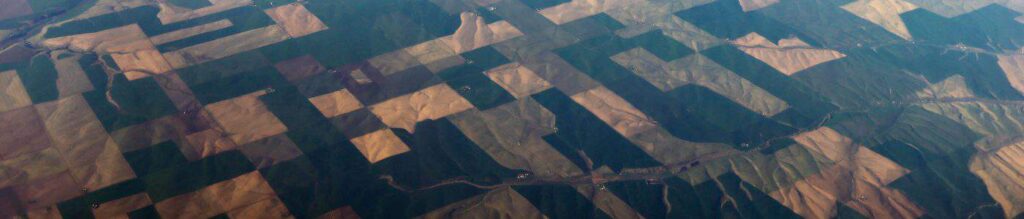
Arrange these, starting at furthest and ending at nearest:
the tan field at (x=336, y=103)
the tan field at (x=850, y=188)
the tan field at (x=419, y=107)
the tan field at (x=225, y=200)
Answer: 1. the tan field at (x=336, y=103)
2. the tan field at (x=419, y=107)
3. the tan field at (x=850, y=188)
4. the tan field at (x=225, y=200)

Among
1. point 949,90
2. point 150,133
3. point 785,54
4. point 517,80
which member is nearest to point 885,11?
point 949,90

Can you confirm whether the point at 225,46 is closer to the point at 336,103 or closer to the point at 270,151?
the point at 336,103

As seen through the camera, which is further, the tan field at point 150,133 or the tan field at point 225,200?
the tan field at point 150,133

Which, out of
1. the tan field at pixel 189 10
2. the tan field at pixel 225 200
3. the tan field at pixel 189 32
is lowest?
the tan field at pixel 189 10

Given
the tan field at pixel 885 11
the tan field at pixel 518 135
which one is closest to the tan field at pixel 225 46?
the tan field at pixel 518 135

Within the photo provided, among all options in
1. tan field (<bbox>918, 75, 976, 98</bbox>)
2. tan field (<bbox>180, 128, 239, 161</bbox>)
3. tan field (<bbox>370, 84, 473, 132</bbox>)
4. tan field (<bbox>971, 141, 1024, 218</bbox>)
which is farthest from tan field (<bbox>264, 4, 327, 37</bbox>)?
tan field (<bbox>971, 141, 1024, 218</bbox>)

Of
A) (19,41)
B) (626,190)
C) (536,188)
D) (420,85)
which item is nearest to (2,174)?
(19,41)

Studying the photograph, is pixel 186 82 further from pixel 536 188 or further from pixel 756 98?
pixel 756 98

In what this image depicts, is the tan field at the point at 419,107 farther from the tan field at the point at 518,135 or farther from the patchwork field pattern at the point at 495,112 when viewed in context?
the tan field at the point at 518,135
